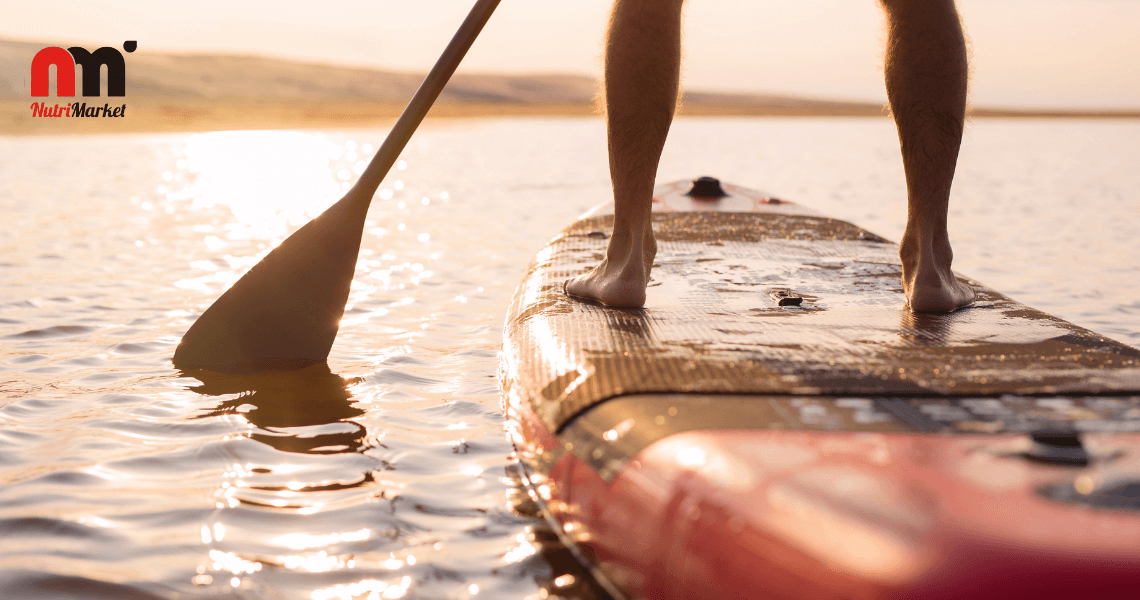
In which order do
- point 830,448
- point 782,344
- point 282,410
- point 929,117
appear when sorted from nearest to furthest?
point 830,448 < point 782,344 < point 929,117 < point 282,410

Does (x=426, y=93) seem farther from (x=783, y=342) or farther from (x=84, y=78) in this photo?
(x=84, y=78)

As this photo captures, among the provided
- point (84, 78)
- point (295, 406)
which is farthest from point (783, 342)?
point (84, 78)

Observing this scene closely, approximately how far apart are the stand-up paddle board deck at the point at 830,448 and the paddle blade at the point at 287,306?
0.90 meters

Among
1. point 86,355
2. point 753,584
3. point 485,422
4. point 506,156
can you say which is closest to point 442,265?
point 86,355

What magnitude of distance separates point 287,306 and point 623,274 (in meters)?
1.16

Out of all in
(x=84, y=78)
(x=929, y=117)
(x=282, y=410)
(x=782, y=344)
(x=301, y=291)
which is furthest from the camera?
(x=84, y=78)

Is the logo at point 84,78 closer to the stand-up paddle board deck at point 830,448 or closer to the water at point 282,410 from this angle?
the water at point 282,410

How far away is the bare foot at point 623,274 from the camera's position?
6.66ft

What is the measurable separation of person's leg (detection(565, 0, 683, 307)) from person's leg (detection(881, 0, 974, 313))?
22.8 inches

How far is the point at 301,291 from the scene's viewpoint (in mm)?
2543

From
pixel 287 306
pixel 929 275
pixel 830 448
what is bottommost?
pixel 287 306

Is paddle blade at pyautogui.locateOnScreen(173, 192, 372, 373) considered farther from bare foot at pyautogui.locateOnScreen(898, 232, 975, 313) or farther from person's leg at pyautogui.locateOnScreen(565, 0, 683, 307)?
bare foot at pyautogui.locateOnScreen(898, 232, 975, 313)

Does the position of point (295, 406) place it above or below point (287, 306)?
below

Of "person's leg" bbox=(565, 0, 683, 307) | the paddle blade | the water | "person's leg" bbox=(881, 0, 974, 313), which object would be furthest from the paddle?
"person's leg" bbox=(881, 0, 974, 313)
